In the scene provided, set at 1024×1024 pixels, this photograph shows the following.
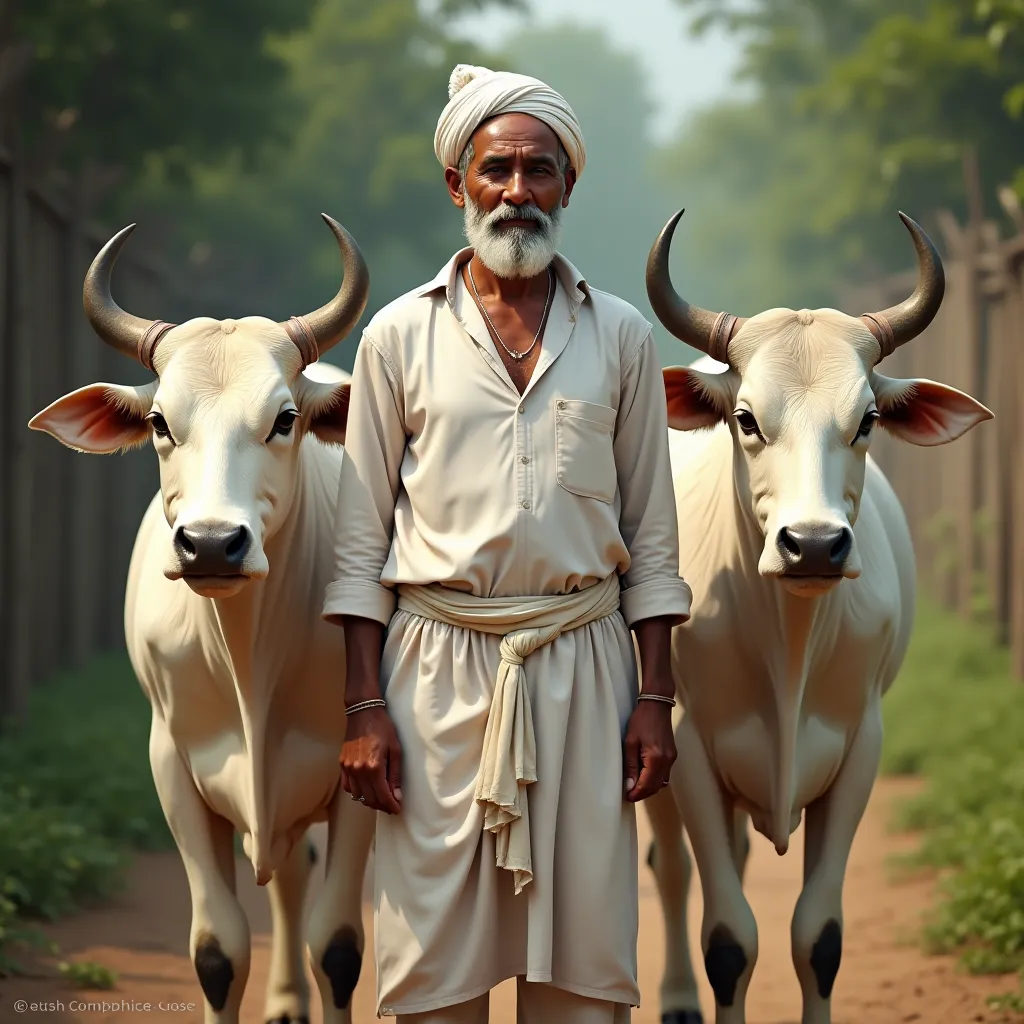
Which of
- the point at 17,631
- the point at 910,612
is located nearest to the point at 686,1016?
the point at 910,612

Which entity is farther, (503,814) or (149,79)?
(149,79)

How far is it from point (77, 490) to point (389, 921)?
6.98 metres

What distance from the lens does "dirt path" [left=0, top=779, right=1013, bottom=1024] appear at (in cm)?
536

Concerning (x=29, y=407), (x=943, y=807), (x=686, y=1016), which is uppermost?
(x=29, y=407)

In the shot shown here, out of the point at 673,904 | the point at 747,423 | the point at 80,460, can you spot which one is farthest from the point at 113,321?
the point at 80,460

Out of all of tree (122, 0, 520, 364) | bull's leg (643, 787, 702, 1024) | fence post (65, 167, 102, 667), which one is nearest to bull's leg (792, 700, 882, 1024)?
bull's leg (643, 787, 702, 1024)

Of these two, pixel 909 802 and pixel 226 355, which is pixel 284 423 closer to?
pixel 226 355

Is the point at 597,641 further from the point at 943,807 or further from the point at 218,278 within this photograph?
the point at 218,278

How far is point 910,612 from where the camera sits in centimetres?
604

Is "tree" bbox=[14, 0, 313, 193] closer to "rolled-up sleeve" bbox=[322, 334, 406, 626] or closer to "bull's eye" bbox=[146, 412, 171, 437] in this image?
"bull's eye" bbox=[146, 412, 171, 437]

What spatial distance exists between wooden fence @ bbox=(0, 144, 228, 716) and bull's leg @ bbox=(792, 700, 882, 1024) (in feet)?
15.8

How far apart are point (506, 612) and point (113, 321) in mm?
1400

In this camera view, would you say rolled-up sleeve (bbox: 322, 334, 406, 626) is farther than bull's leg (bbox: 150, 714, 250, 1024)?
No

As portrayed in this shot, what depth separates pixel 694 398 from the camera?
453 cm
